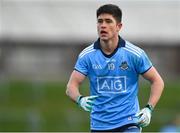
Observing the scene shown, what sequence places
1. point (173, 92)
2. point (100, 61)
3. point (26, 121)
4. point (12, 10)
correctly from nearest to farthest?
point (100, 61)
point (26, 121)
point (173, 92)
point (12, 10)

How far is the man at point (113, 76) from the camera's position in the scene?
12398 millimetres

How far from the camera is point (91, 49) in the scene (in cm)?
1259

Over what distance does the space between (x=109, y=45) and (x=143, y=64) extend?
0.47 metres

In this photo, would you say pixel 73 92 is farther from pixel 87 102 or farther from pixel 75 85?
pixel 87 102

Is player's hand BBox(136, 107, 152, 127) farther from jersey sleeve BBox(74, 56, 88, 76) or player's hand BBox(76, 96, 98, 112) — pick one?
jersey sleeve BBox(74, 56, 88, 76)

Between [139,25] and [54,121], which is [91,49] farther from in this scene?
[139,25]

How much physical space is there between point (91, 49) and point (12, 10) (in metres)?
34.0

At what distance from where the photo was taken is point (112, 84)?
12.4m

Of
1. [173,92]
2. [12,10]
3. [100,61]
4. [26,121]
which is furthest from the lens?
[12,10]

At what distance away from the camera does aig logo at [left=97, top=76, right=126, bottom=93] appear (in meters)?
12.4

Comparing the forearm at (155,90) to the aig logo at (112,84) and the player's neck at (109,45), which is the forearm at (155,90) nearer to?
the aig logo at (112,84)

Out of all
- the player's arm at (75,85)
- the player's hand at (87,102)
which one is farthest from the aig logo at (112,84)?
the player's arm at (75,85)

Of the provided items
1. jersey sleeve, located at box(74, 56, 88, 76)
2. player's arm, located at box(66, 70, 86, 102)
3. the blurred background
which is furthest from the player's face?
the blurred background

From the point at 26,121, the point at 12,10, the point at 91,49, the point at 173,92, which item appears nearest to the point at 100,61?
the point at 91,49
